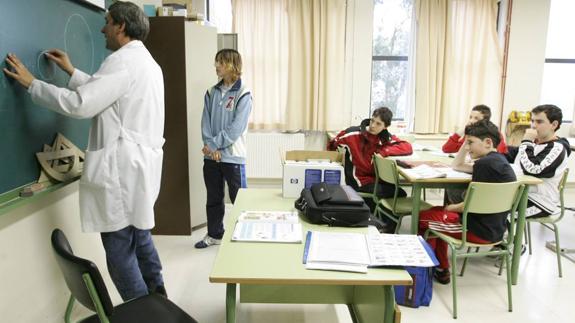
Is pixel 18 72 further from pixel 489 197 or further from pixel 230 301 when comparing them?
pixel 489 197

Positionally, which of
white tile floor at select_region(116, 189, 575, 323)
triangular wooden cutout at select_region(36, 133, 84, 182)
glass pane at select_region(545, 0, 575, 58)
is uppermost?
glass pane at select_region(545, 0, 575, 58)

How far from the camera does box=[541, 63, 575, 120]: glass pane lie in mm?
5461

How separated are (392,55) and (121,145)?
427cm

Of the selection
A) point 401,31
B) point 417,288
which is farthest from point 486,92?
point 417,288

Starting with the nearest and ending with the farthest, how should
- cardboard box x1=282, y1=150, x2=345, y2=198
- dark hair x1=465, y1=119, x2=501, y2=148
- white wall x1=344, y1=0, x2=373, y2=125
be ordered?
cardboard box x1=282, y1=150, x2=345, y2=198
dark hair x1=465, y1=119, x2=501, y2=148
white wall x1=344, y1=0, x2=373, y2=125

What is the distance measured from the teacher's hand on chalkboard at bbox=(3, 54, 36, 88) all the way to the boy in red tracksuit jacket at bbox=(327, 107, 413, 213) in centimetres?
246

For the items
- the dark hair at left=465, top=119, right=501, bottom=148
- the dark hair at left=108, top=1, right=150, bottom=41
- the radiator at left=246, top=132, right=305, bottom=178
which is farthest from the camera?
the radiator at left=246, top=132, right=305, bottom=178

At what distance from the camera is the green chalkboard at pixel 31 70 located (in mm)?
1512

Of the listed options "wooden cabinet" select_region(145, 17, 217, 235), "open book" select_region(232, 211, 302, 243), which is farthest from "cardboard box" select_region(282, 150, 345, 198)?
"wooden cabinet" select_region(145, 17, 217, 235)

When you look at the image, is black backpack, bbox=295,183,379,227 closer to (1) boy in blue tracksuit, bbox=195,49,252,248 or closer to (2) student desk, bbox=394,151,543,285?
(2) student desk, bbox=394,151,543,285

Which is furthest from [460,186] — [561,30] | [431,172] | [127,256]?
[561,30]

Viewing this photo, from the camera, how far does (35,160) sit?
171 centimetres

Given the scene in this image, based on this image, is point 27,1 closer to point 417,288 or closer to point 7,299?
point 7,299

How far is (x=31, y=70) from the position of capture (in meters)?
1.64
